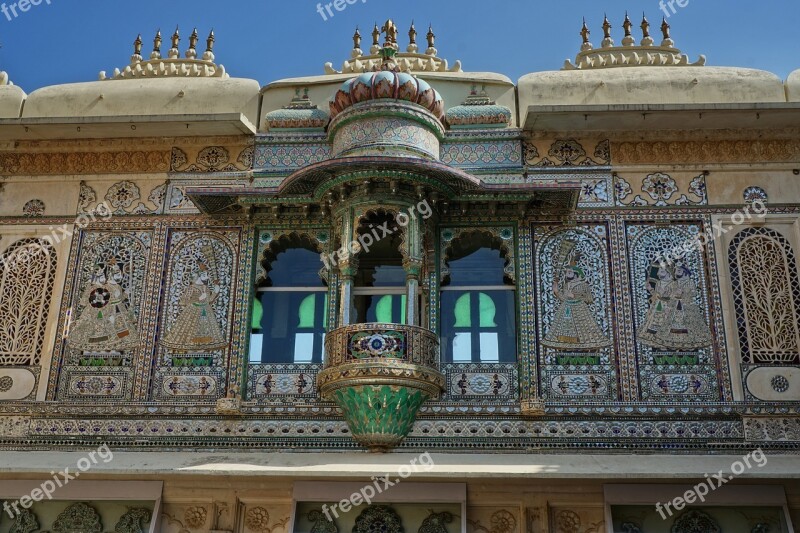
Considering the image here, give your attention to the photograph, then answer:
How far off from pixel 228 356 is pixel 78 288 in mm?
1990

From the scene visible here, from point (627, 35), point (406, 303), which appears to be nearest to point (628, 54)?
point (627, 35)

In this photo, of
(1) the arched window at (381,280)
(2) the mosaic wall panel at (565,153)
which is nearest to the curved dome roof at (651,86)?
(2) the mosaic wall panel at (565,153)

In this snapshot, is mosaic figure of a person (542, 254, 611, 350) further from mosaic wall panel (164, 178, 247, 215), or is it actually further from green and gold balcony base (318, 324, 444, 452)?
mosaic wall panel (164, 178, 247, 215)

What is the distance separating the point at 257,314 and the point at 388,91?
2.85 meters

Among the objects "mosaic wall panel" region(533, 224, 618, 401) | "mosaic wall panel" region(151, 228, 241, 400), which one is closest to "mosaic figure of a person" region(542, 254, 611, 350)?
"mosaic wall panel" region(533, 224, 618, 401)

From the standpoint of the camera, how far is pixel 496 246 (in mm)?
9836

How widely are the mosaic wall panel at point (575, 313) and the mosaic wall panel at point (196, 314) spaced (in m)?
3.37

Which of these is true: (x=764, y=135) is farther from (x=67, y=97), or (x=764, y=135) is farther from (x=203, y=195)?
(x=67, y=97)

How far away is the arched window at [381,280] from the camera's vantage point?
9516 mm

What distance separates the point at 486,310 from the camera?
31.2ft

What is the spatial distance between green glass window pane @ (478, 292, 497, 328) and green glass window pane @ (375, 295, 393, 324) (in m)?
0.97

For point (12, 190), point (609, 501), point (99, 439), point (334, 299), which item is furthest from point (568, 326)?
point (12, 190)

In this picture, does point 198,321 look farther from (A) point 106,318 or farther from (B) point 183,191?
(B) point 183,191

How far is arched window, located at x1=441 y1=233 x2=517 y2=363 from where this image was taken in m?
9.33
